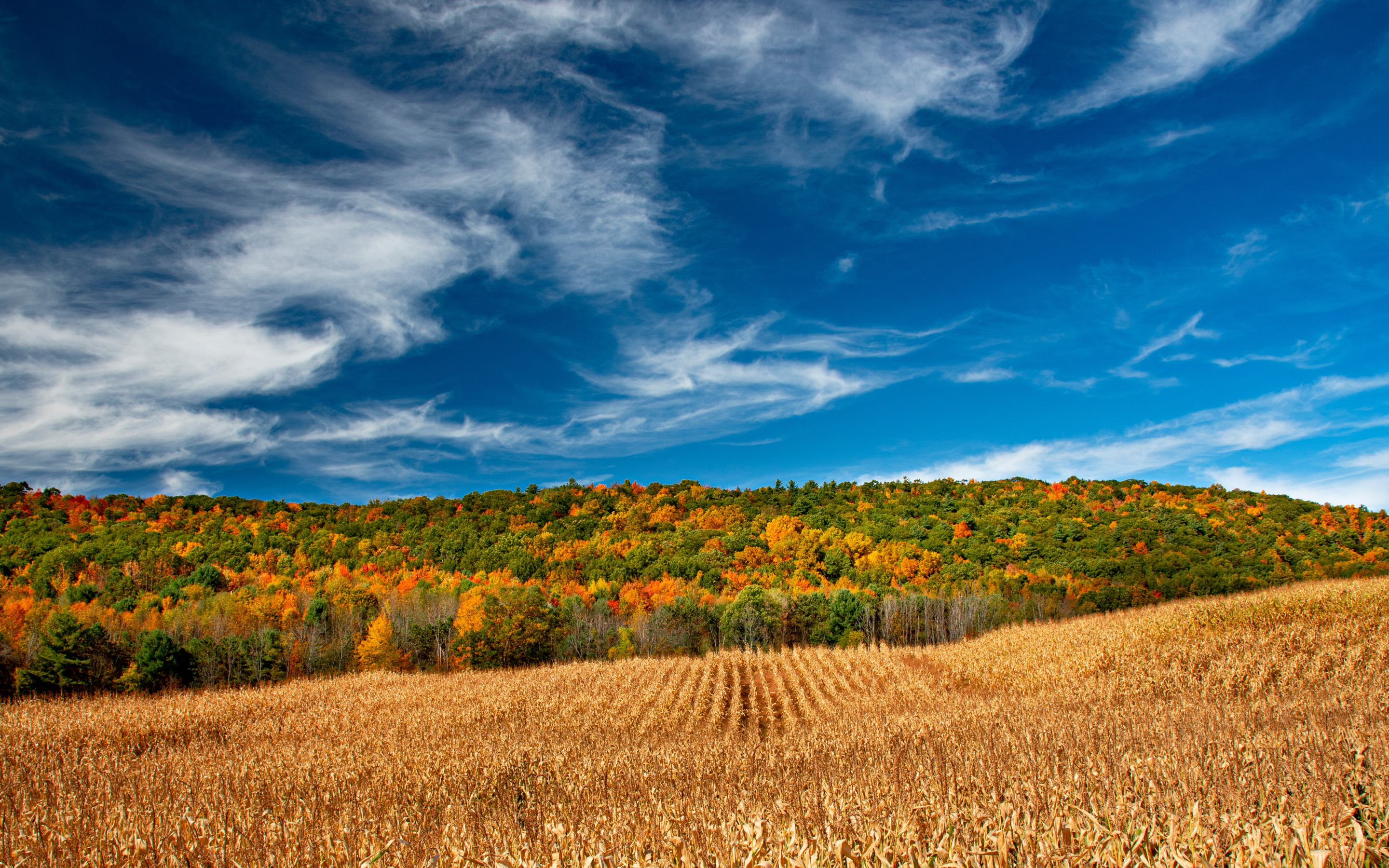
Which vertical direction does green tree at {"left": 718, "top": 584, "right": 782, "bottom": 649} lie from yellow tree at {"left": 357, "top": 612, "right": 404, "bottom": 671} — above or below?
above

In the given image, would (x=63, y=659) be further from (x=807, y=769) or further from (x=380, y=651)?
(x=807, y=769)

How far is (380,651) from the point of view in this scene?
56.2 metres

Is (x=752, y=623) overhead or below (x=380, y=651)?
overhead

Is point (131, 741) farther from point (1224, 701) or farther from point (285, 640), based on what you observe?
point (285, 640)

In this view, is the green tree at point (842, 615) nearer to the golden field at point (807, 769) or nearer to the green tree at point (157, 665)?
the golden field at point (807, 769)

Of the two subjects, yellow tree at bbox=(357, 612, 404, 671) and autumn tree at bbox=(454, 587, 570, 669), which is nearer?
autumn tree at bbox=(454, 587, 570, 669)

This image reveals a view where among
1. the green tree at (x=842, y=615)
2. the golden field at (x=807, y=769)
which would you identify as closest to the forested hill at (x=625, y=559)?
the green tree at (x=842, y=615)

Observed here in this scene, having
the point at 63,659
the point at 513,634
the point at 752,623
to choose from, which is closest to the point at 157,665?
the point at 63,659

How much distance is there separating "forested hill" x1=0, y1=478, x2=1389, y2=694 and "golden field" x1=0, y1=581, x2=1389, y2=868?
3511 cm

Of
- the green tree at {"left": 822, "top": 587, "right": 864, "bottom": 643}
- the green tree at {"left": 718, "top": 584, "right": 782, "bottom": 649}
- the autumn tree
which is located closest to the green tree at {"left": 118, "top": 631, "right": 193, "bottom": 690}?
the autumn tree

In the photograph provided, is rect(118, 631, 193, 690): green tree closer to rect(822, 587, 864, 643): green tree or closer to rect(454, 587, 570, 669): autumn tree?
rect(454, 587, 570, 669): autumn tree

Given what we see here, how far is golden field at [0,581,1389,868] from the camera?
4.25 meters

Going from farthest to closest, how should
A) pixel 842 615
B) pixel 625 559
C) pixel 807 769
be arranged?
1. pixel 625 559
2. pixel 842 615
3. pixel 807 769

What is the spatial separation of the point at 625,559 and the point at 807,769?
81.9 meters
